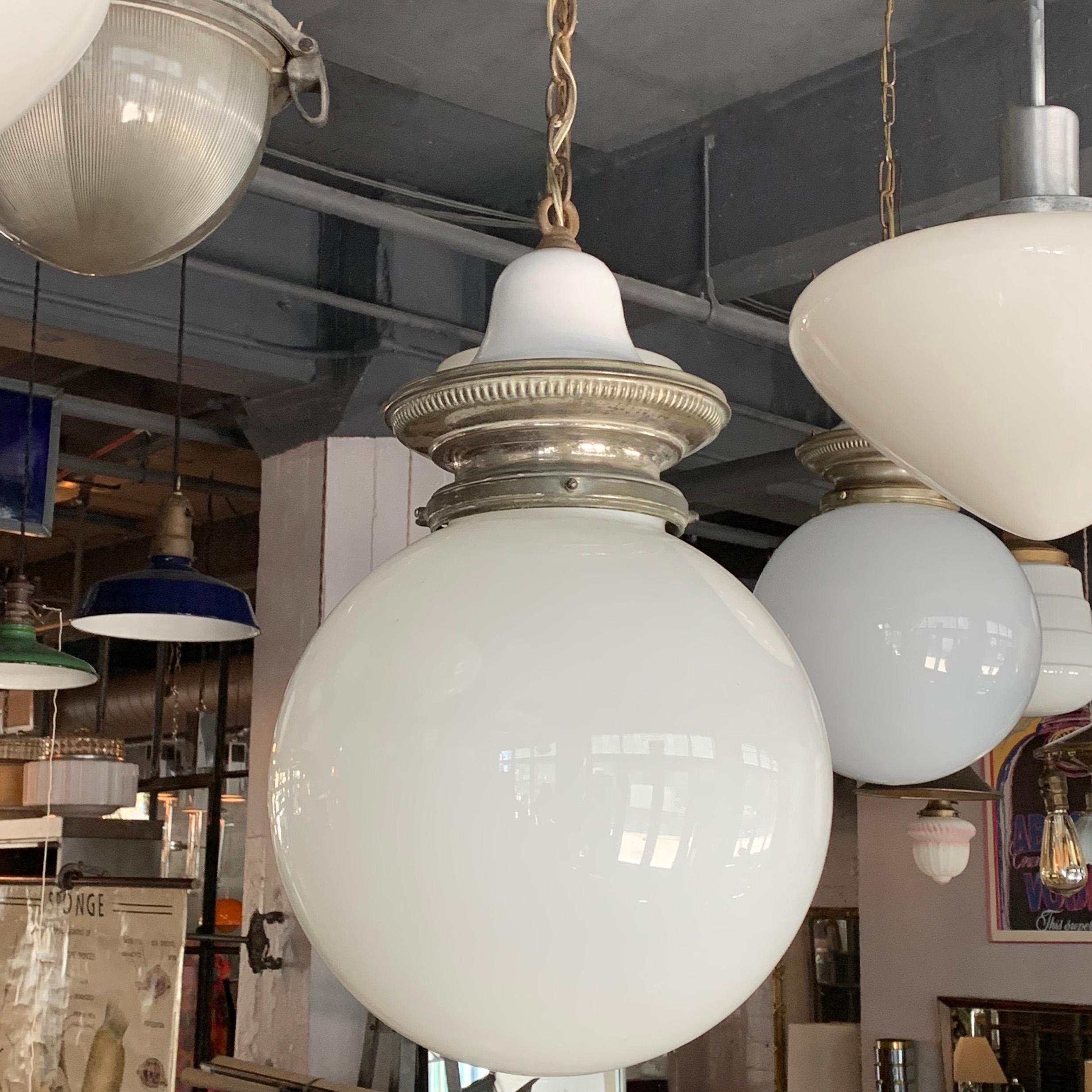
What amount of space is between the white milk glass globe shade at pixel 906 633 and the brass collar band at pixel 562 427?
316mm

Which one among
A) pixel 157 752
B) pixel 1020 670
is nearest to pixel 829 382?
pixel 1020 670

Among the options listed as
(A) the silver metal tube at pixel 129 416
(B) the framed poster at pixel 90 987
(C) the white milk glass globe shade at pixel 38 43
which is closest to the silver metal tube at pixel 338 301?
(A) the silver metal tube at pixel 129 416

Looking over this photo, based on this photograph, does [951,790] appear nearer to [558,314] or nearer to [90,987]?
[90,987]

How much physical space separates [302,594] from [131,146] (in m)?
3.45

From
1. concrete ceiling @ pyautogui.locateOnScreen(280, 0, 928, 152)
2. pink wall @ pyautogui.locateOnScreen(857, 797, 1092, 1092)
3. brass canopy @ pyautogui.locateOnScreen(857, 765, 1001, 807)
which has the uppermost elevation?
concrete ceiling @ pyautogui.locateOnScreen(280, 0, 928, 152)

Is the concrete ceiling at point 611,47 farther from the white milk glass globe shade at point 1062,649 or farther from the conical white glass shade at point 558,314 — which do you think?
the conical white glass shade at point 558,314

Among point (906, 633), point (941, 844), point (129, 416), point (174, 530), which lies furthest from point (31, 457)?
point (906, 633)

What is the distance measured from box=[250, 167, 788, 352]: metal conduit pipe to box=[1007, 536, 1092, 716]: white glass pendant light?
3.26 ft

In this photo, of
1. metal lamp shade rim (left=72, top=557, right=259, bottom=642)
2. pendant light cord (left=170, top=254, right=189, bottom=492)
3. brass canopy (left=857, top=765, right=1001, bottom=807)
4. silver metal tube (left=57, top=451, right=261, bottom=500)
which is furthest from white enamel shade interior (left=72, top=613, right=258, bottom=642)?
silver metal tube (left=57, top=451, right=261, bottom=500)

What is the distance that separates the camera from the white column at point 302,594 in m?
3.95

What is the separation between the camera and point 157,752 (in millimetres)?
8109

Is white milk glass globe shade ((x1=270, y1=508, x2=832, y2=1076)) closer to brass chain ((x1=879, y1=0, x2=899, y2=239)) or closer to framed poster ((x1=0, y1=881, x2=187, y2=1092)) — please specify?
brass chain ((x1=879, y1=0, x2=899, y2=239))

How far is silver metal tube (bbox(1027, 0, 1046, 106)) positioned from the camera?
2.29ft

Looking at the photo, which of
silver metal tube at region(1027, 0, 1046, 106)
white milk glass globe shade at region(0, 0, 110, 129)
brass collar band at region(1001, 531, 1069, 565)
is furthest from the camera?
brass collar band at region(1001, 531, 1069, 565)
